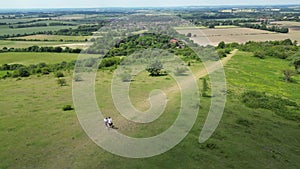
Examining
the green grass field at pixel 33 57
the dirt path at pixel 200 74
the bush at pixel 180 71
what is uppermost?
the bush at pixel 180 71

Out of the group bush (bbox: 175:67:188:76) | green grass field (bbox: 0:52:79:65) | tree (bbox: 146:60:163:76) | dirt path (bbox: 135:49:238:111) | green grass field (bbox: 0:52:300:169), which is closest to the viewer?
green grass field (bbox: 0:52:300:169)

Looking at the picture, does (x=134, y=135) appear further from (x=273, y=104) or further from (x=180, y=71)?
(x=180, y=71)

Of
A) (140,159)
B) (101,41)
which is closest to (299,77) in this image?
(140,159)

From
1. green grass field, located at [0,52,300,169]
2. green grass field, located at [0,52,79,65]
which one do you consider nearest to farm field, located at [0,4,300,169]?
green grass field, located at [0,52,300,169]

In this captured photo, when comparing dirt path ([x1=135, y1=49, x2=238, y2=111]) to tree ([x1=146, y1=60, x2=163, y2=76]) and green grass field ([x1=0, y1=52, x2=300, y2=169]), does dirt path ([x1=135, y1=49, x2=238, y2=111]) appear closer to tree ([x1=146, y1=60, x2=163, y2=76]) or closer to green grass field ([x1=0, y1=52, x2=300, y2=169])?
green grass field ([x1=0, y1=52, x2=300, y2=169])

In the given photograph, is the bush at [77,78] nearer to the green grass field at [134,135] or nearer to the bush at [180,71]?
the green grass field at [134,135]

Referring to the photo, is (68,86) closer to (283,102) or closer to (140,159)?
(140,159)

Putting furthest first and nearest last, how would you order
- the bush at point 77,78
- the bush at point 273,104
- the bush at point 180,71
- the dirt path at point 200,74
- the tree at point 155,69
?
the tree at point 155,69, the bush at point 180,71, the bush at point 77,78, the dirt path at point 200,74, the bush at point 273,104

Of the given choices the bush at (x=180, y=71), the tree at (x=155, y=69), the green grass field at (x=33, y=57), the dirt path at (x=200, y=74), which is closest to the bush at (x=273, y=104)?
the dirt path at (x=200, y=74)
